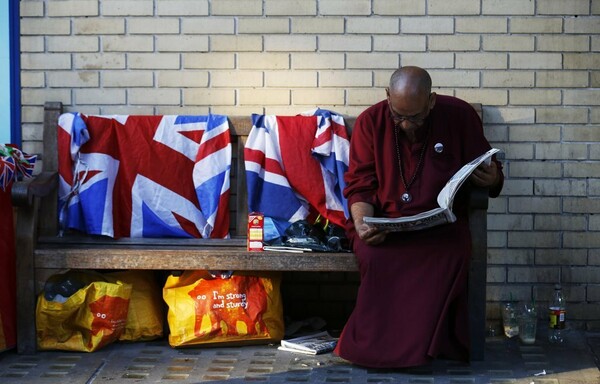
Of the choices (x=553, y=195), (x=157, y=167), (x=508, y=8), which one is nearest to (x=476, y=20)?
(x=508, y=8)

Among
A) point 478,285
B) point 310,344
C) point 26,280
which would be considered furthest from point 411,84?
point 26,280

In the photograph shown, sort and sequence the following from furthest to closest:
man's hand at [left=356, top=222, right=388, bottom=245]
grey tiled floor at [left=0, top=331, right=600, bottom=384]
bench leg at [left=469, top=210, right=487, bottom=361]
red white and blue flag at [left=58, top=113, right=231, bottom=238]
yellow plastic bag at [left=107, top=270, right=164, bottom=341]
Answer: red white and blue flag at [left=58, top=113, right=231, bottom=238]
yellow plastic bag at [left=107, top=270, right=164, bottom=341]
bench leg at [left=469, top=210, right=487, bottom=361]
man's hand at [left=356, top=222, right=388, bottom=245]
grey tiled floor at [left=0, top=331, right=600, bottom=384]

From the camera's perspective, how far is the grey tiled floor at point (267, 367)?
4941mm

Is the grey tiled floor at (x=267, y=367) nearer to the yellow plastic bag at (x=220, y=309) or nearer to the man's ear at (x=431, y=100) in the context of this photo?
the yellow plastic bag at (x=220, y=309)

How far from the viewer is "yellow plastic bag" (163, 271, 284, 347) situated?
17.9ft

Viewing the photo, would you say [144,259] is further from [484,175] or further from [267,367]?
[484,175]

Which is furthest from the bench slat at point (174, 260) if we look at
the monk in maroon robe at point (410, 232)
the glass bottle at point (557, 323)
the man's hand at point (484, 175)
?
the glass bottle at point (557, 323)

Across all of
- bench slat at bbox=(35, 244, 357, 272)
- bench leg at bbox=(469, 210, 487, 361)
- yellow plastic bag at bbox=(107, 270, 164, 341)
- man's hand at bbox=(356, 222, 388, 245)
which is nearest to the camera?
man's hand at bbox=(356, 222, 388, 245)

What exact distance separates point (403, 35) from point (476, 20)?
0.45m

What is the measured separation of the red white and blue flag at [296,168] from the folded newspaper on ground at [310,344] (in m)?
0.64

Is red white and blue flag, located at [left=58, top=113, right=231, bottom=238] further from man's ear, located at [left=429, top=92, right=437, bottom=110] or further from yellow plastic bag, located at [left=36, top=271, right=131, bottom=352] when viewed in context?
man's ear, located at [left=429, top=92, right=437, bottom=110]

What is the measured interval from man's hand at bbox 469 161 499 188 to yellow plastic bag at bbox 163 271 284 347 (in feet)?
4.40

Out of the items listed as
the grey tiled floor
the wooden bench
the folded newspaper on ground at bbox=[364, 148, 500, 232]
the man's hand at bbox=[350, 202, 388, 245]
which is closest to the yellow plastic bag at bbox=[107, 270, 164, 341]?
the grey tiled floor

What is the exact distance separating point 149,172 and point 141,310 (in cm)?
83
